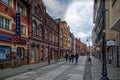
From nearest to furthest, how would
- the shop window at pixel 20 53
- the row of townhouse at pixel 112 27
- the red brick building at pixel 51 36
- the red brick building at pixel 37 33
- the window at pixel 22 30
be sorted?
the row of townhouse at pixel 112 27 → the shop window at pixel 20 53 → the window at pixel 22 30 → the red brick building at pixel 37 33 → the red brick building at pixel 51 36

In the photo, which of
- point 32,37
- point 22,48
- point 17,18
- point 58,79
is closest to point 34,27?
point 32,37

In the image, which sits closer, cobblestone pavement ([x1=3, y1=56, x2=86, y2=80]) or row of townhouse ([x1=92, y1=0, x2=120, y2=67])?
cobblestone pavement ([x1=3, y1=56, x2=86, y2=80])

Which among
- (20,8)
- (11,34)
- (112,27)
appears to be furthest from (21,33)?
(112,27)

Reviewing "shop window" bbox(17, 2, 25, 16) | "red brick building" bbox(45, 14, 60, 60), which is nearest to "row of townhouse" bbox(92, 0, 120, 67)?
"shop window" bbox(17, 2, 25, 16)

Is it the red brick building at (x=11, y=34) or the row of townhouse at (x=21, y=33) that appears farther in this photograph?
the row of townhouse at (x=21, y=33)

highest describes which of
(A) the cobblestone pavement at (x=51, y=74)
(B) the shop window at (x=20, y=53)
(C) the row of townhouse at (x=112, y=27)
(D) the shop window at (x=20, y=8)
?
(D) the shop window at (x=20, y=8)

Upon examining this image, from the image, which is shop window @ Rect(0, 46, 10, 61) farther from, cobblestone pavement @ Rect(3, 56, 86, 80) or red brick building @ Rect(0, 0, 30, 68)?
cobblestone pavement @ Rect(3, 56, 86, 80)

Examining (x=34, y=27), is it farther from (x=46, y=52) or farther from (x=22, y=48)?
(x=46, y=52)

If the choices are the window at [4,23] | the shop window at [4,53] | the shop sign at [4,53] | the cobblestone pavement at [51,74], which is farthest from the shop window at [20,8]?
the cobblestone pavement at [51,74]

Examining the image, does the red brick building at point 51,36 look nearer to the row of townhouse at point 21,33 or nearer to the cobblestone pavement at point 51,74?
the row of townhouse at point 21,33

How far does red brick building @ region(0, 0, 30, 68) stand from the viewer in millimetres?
21469

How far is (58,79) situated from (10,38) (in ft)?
37.4

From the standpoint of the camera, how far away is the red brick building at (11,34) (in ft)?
70.4

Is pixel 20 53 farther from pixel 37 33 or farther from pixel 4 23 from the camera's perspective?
pixel 37 33
